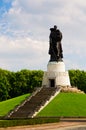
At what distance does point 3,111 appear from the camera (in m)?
57.2

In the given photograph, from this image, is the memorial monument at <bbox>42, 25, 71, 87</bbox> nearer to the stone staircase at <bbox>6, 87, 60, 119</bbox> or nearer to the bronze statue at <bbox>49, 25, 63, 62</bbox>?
the bronze statue at <bbox>49, 25, 63, 62</bbox>

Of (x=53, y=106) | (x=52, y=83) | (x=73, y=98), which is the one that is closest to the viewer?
(x=53, y=106)

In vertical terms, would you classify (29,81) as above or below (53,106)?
above

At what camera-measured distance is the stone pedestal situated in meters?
65.9

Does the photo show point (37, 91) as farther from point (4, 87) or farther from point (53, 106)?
point (4, 87)

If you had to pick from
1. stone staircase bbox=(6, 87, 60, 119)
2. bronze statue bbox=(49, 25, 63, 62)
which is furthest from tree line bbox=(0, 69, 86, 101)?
stone staircase bbox=(6, 87, 60, 119)

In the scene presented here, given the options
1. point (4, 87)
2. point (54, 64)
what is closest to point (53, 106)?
point (54, 64)

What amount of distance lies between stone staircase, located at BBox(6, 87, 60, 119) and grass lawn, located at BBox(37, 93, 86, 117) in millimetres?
720

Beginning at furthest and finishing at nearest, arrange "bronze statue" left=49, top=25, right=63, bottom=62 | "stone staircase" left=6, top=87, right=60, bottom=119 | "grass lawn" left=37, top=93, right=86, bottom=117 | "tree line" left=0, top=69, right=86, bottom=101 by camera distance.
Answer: "tree line" left=0, top=69, right=86, bottom=101
"bronze statue" left=49, top=25, right=63, bottom=62
"stone staircase" left=6, top=87, right=60, bottom=119
"grass lawn" left=37, top=93, right=86, bottom=117

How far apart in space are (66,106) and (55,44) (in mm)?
14246

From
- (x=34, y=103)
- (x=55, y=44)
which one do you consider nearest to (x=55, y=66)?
(x=55, y=44)

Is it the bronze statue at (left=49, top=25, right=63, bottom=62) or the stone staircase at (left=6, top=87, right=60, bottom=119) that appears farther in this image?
the bronze statue at (left=49, top=25, right=63, bottom=62)

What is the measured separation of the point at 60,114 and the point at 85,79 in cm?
4497

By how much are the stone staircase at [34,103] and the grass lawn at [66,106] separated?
2.36 ft
